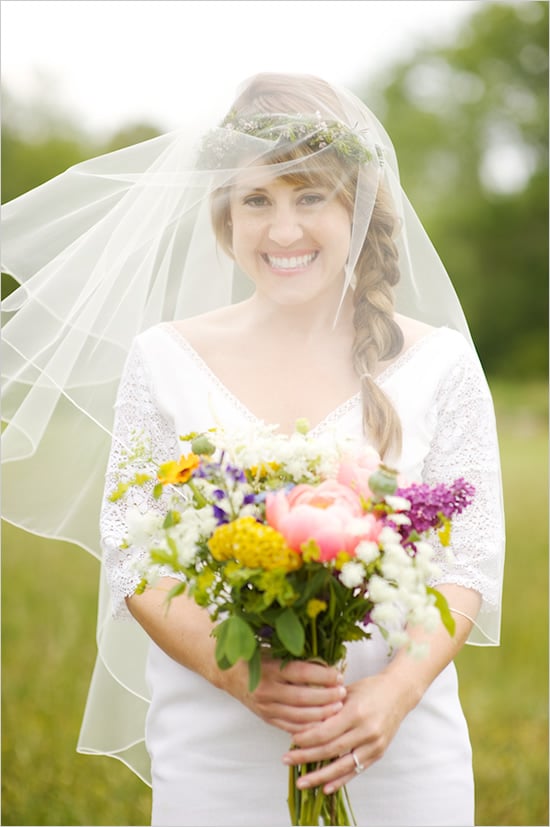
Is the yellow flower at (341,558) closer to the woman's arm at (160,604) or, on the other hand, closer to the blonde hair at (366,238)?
the woman's arm at (160,604)

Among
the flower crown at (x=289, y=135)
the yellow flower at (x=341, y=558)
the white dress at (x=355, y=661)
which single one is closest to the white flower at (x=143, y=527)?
the yellow flower at (x=341, y=558)

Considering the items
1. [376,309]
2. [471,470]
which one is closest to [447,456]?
[471,470]

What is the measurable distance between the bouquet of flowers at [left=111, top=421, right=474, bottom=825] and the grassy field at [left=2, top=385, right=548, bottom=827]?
286cm

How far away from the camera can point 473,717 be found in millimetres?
5441

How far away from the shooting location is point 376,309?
2.67 m

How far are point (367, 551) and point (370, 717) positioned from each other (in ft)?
1.90

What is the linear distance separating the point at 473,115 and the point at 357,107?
26.8 meters

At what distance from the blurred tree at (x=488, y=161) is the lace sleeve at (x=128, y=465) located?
1970 centimetres

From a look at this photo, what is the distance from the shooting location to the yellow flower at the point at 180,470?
1848mm

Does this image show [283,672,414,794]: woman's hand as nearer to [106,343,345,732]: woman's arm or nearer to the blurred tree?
[106,343,345,732]: woman's arm

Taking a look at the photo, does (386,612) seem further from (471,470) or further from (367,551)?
(471,470)

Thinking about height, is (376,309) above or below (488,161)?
below

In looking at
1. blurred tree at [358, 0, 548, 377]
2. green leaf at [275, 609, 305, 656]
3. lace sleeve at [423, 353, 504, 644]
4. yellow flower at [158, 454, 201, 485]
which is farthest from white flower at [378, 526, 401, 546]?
blurred tree at [358, 0, 548, 377]

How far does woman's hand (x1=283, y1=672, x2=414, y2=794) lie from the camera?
6.73 feet
